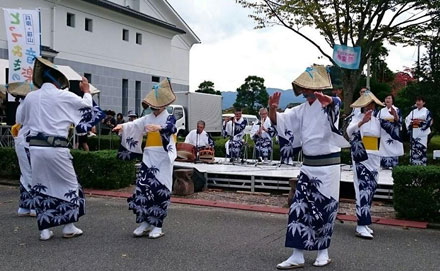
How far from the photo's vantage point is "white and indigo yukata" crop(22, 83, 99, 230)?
5.97 meters

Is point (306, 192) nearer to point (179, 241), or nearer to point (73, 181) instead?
point (179, 241)

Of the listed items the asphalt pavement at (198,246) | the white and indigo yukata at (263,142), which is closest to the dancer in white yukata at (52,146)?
the asphalt pavement at (198,246)

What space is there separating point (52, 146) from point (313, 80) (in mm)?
3130

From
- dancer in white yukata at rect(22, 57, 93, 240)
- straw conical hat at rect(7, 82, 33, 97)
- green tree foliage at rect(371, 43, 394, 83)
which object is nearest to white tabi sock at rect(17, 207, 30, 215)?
dancer in white yukata at rect(22, 57, 93, 240)

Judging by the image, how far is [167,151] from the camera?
20.8 feet

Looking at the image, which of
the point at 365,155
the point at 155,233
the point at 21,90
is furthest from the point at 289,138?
the point at 21,90

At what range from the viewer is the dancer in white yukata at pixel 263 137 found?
46.1ft

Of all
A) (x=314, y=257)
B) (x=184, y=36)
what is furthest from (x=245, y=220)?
(x=184, y=36)

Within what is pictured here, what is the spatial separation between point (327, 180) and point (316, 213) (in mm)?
355

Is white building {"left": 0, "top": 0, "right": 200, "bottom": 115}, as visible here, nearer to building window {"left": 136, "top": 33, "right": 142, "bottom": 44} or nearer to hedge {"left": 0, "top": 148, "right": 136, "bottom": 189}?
building window {"left": 136, "top": 33, "right": 142, "bottom": 44}

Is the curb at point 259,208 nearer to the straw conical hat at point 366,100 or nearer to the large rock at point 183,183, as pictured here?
the large rock at point 183,183

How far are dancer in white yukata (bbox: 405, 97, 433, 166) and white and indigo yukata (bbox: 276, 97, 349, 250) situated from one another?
25.6 feet

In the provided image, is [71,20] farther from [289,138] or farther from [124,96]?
[289,138]

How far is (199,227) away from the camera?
22.7 ft
